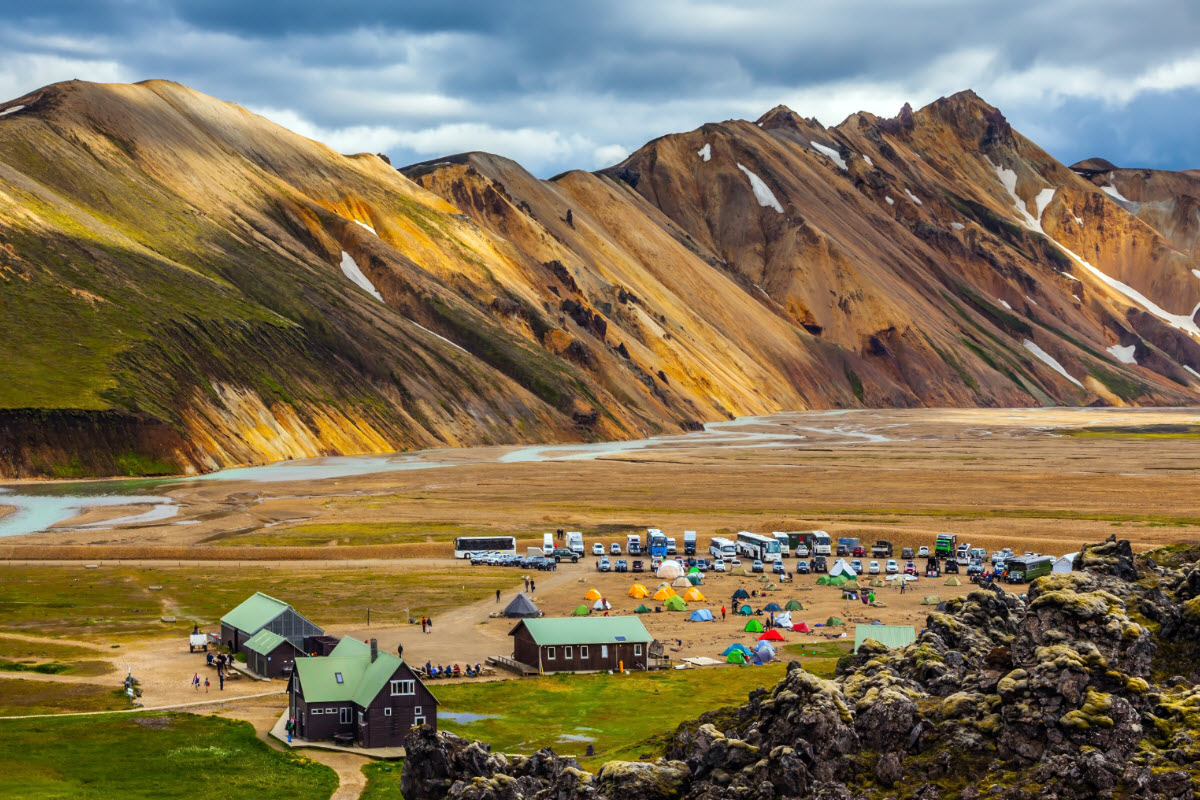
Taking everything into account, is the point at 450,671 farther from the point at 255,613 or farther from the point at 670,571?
the point at 670,571

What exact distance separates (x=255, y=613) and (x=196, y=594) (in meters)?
17.7

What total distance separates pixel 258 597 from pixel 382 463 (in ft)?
309

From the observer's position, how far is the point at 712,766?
101 ft

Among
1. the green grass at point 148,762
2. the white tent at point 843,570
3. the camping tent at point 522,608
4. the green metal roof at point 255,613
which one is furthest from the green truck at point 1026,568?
the green grass at point 148,762

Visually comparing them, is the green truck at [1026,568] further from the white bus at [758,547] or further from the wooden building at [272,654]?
the wooden building at [272,654]

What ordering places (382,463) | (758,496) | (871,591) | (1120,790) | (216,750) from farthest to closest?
1. (382,463)
2. (758,496)
3. (871,591)
4. (216,750)
5. (1120,790)

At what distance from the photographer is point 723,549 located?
314ft

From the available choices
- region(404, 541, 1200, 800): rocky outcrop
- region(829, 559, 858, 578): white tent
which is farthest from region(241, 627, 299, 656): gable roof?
region(829, 559, 858, 578): white tent

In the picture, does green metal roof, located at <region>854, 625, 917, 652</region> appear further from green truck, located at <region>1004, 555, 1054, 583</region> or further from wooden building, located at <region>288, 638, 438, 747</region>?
green truck, located at <region>1004, 555, 1054, 583</region>

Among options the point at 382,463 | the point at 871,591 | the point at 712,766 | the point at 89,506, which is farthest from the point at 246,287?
the point at 712,766

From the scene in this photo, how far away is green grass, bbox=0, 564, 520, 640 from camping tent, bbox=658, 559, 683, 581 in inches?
418

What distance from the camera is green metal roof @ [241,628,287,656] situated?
61.8 meters

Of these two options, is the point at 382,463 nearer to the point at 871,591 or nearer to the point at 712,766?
the point at 871,591

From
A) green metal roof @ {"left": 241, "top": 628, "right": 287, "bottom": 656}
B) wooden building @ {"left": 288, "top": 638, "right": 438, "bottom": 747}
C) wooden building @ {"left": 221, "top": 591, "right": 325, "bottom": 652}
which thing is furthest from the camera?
wooden building @ {"left": 221, "top": 591, "right": 325, "bottom": 652}
